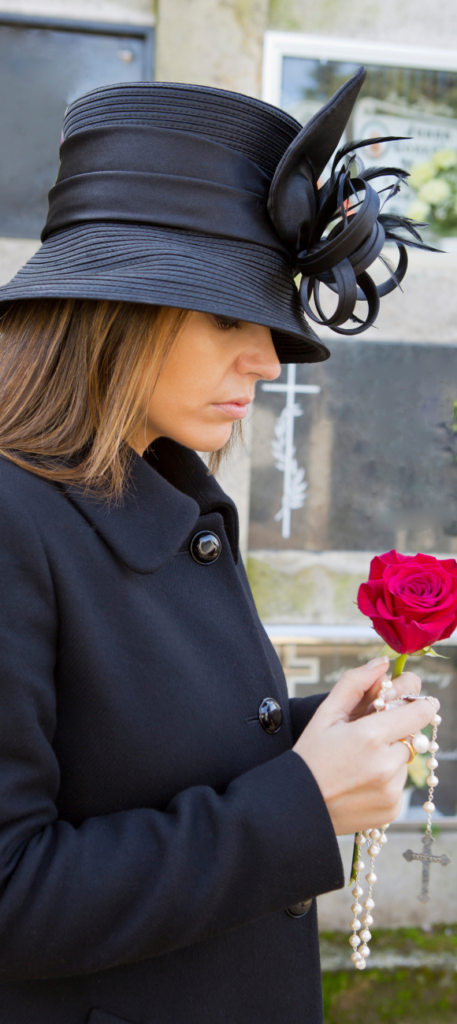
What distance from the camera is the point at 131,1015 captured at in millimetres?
949

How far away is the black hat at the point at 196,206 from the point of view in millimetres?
1034

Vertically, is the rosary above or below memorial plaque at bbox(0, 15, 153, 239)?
below

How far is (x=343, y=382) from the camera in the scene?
9.43ft

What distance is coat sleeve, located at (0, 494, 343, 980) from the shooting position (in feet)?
2.61

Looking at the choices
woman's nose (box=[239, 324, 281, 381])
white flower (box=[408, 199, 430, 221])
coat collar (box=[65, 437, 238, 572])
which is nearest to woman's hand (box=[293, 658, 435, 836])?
coat collar (box=[65, 437, 238, 572])

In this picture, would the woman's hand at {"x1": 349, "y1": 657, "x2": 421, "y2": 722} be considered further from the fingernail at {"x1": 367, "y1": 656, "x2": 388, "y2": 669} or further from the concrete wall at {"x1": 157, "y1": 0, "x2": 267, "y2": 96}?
the concrete wall at {"x1": 157, "y1": 0, "x2": 267, "y2": 96}

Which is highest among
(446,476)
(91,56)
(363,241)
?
(91,56)

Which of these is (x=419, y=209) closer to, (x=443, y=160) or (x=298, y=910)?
(x=443, y=160)

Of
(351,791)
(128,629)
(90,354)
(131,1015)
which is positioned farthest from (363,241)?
(131,1015)

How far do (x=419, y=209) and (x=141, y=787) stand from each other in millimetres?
2603

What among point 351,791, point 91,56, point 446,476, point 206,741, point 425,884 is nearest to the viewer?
point 351,791

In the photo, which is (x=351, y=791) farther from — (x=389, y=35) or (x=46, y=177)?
(x=389, y=35)

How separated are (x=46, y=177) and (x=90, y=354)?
196cm

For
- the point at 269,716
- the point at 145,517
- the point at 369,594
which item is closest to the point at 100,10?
the point at 145,517
